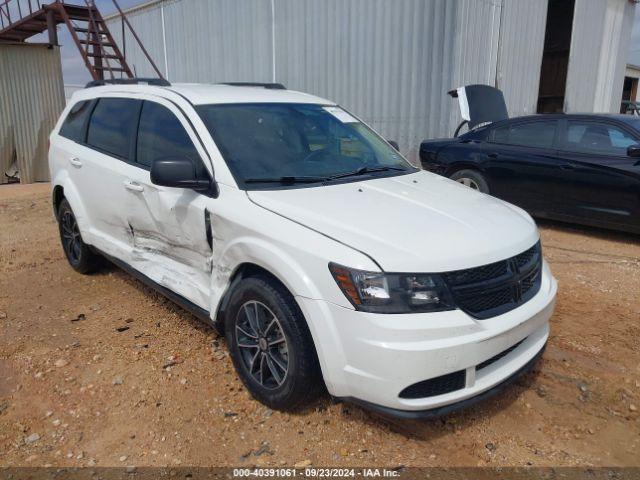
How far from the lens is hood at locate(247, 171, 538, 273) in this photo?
93.9 inches

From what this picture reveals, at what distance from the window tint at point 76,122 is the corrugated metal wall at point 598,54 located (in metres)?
11.1

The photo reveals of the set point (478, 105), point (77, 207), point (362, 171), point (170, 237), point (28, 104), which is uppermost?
point (478, 105)

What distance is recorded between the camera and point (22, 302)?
448 centimetres

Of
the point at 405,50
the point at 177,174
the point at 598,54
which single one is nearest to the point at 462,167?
the point at 405,50

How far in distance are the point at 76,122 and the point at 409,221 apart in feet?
11.9

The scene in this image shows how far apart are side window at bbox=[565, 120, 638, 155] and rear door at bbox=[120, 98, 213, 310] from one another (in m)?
5.17

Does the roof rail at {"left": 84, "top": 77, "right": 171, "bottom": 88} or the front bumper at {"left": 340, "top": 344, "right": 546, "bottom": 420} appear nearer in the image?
the front bumper at {"left": 340, "top": 344, "right": 546, "bottom": 420}

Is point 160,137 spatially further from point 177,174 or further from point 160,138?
point 177,174

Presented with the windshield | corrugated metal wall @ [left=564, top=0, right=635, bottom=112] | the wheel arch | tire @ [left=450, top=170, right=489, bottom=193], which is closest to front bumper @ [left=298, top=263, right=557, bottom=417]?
the windshield

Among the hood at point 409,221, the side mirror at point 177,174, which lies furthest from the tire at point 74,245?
the hood at point 409,221

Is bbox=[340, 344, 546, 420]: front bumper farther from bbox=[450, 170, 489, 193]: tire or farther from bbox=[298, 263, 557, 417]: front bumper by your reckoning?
bbox=[450, 170, 489, 193]: tire

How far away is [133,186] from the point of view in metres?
3.68

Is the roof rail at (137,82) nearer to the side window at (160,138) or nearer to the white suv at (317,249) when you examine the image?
the white suv at (317,249)

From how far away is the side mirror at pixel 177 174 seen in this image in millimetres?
2941
